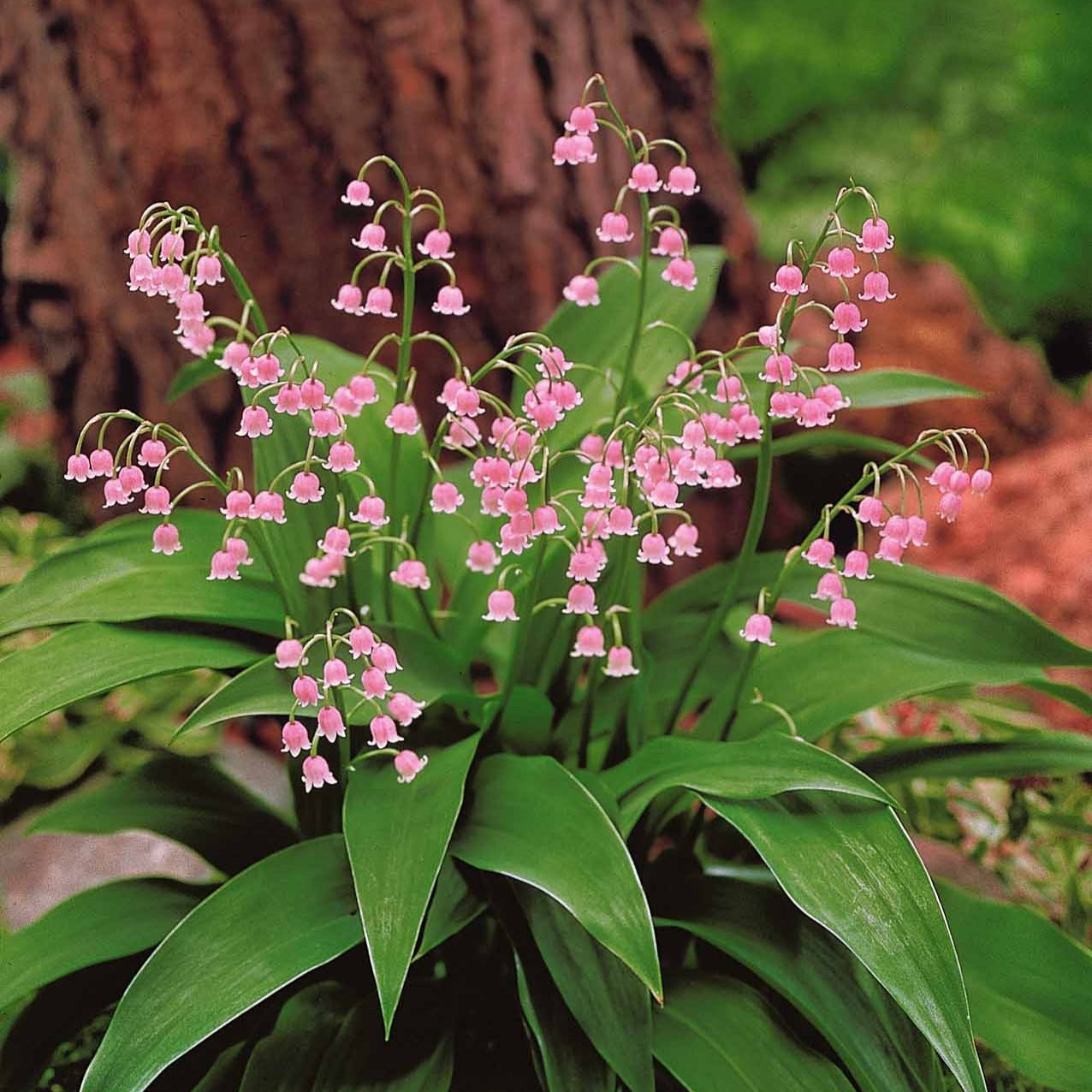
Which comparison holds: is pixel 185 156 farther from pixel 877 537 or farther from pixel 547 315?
pixel 877 537

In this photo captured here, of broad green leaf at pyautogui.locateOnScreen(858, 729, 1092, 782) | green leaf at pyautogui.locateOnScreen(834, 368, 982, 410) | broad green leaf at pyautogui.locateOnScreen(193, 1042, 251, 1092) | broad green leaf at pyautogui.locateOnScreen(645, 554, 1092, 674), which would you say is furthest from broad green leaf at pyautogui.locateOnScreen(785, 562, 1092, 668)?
broad green leaf at pyautogui.locateOnScreen(193, 1042, 251, 1092)

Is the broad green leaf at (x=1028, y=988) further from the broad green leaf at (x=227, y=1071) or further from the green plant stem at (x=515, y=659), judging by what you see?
the broad green leaf at (x=227, y=1071)

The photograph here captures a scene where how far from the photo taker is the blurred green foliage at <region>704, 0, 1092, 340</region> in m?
5.22

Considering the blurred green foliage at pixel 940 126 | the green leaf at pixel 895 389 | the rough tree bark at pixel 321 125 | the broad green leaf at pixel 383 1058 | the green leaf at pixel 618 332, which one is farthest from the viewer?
the blurred green foliage at pixel 940 126

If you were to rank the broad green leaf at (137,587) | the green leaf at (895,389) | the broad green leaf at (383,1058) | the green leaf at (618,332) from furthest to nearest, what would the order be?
the green leaf at (618,332) < the green leaf at (895,389) < the broad green leaf at (137,587) < the broad green leaf at (383,1058)

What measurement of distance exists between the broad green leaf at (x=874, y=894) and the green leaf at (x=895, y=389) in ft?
2.12

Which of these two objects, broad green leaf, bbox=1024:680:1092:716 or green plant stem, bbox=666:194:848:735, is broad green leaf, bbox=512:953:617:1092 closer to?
green plant stem, bbox=666:194:848:735

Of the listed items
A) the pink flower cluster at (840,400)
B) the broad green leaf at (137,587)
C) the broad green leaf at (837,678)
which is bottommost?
the broad green leaf at (837,678)

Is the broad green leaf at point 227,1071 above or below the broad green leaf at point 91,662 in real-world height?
below

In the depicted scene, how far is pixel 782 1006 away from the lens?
159 centimetres

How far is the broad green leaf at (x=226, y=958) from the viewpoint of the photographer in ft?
4.21

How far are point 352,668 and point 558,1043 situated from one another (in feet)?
1.66

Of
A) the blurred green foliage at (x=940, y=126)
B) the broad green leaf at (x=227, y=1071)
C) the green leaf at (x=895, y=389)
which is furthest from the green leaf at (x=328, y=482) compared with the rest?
the blurred green foliage at (x=940, y=126)

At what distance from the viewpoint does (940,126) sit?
19.4 feet
